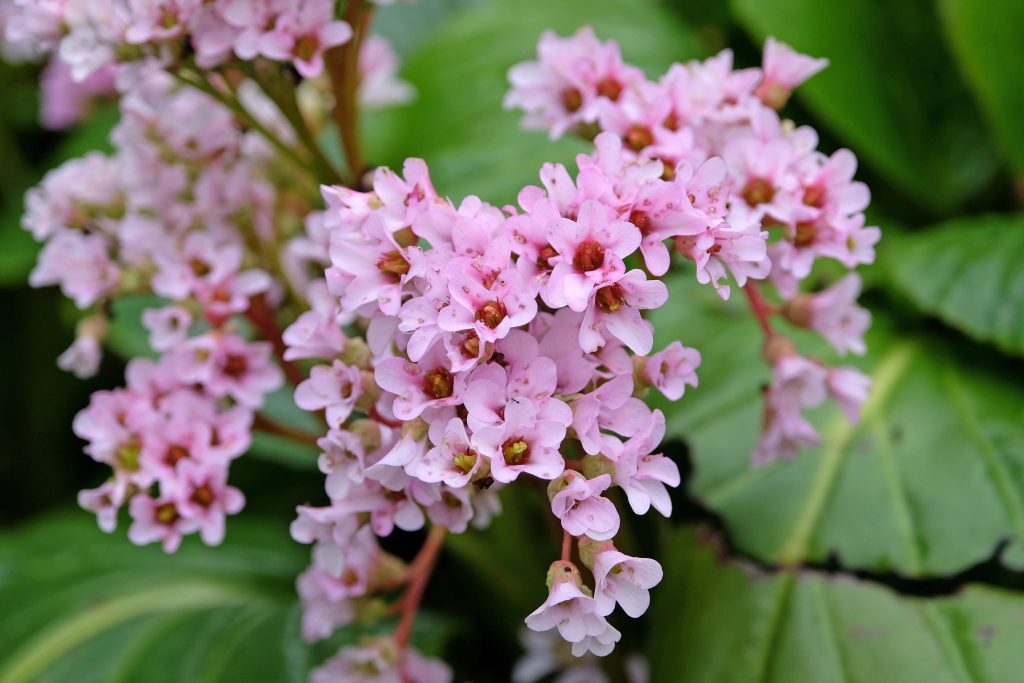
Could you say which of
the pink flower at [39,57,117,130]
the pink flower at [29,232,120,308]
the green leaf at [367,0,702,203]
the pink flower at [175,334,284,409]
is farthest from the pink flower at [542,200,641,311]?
the pink flower at [39,57,117,130]

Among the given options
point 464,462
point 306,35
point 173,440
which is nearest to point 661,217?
point 464,462

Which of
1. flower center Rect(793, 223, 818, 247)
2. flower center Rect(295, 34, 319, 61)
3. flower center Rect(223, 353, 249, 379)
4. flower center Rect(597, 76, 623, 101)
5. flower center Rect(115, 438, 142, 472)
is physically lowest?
flower center Rect(115, 438, 142, 472)

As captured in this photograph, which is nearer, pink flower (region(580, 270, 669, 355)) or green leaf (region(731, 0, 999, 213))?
pink flower (region(580, 270, 669, 355))

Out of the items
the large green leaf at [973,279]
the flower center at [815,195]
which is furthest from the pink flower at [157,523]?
the large green leaf at [973,279]

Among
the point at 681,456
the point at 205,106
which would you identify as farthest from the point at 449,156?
the point at 681,456

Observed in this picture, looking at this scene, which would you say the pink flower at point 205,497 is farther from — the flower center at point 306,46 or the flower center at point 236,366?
the flower center at point 306,46

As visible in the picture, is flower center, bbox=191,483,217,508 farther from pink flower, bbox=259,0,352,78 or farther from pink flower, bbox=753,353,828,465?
pink flower, bbox=753,353,828,465

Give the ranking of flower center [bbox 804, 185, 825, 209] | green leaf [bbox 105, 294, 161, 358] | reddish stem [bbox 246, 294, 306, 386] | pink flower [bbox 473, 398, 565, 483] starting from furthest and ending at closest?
green leaf [bbox 105, 294, 161, 358], reddish stem [bbox 246, 294, 306, 386], flower center [bbox 804, 185, 825, 209], pink flower [bbox 473, 398, 565, 483]
